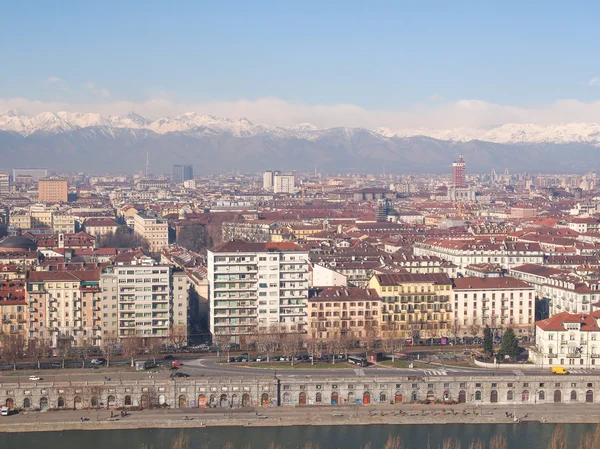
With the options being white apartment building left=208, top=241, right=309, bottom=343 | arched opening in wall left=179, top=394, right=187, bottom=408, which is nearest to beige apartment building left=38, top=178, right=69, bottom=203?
white apartment building left=208, top=241, right=309, bottom=343

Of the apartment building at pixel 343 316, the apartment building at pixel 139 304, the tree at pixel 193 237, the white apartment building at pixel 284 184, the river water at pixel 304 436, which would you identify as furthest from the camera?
the white apartment building at pixel 284 184

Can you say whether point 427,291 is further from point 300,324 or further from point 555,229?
point 555,229

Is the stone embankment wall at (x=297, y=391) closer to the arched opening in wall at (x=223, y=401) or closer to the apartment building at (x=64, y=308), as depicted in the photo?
the arched opening in wall at (x=223, y=401)

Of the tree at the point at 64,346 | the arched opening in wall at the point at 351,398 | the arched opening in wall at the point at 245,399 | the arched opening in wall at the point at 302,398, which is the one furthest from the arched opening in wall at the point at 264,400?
the tree at the point at 64,346

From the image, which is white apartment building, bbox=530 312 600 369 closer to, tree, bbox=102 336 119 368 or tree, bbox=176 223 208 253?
tree, bbox=102 336 119 368

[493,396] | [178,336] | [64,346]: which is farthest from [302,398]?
[64,346]

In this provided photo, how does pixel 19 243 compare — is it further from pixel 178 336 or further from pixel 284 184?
pixel 284 184

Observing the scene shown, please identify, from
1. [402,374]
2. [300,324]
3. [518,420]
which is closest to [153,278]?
[300,324]
